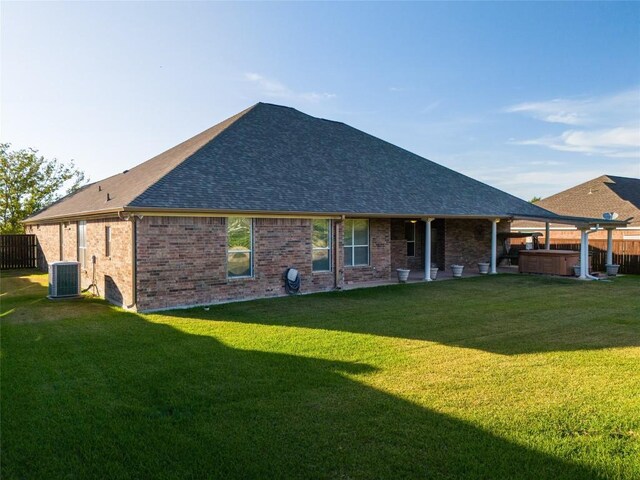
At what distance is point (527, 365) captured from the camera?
6.37 meters

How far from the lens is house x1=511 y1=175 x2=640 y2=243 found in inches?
993

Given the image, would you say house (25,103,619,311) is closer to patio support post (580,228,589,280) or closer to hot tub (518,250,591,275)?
patio support post (580,228,589,280)

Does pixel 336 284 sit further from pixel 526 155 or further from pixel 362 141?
pixel 526 155

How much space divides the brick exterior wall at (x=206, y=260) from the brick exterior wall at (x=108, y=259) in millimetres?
508

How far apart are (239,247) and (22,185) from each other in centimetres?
2698

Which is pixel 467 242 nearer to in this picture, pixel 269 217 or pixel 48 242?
pixel 269 217

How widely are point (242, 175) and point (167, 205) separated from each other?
11.0 ft

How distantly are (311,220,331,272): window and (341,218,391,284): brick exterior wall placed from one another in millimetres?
1537

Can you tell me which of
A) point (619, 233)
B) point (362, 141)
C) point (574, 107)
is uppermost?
point (574, 107)

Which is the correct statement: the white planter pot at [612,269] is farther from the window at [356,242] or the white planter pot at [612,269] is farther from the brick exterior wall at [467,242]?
the window at [356,242]

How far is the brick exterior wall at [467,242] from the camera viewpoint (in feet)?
64.8

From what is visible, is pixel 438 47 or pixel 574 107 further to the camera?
pixel 574 107

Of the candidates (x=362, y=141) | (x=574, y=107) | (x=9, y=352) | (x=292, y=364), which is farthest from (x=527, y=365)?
(x=574, y=107)

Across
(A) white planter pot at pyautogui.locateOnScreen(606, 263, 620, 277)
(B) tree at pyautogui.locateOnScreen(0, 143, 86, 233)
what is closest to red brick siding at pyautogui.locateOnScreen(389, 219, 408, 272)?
(A) white planter pot at pyautogui.locateOnScreen(606, 263, 620, 277)
